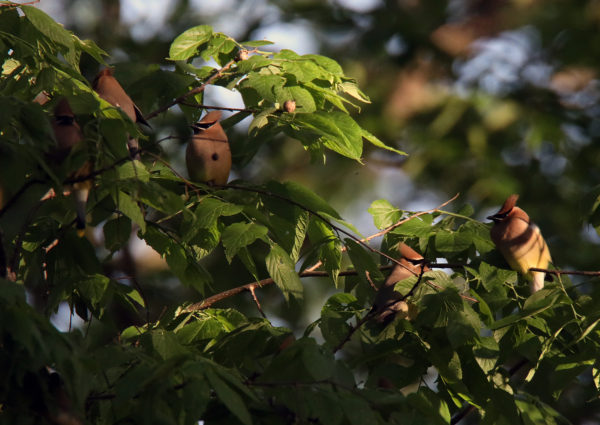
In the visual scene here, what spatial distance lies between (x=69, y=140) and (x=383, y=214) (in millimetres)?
1458

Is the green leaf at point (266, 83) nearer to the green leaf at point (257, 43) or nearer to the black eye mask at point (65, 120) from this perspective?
the green leaf at point (257, 43)

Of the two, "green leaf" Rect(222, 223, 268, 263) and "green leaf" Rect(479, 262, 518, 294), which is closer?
"green leaf" Rect(222, 223, 268, 263)

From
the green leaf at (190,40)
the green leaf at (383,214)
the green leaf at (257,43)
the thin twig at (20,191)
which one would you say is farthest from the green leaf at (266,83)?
the thin twig at (20,191)

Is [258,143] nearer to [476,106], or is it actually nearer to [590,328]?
[590,328]

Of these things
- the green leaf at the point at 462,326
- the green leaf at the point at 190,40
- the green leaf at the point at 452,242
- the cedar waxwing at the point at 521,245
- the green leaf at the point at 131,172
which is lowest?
the cedar waxwing at the point at 521,245

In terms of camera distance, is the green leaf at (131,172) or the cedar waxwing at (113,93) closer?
the green leaf at (131,172)

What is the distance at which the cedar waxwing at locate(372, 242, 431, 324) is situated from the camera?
7.50ft

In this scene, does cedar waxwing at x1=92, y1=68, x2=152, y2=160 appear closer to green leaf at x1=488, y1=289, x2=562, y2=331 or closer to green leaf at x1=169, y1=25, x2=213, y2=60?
green leaf at x1=169, y1=25, x2=213, y2=60

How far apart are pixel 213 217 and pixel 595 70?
6.49 m

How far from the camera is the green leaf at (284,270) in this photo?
6.97 ft

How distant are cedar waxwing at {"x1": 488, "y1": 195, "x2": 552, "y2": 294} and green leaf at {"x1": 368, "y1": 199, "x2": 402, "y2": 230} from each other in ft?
1.31

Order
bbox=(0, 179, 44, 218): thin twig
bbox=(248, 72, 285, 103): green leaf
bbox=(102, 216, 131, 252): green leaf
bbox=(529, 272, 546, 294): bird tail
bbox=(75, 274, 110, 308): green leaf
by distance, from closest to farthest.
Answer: bbox=(0, 179, 44, 218): thin twig
bbox=(75, 274, 110, 308): green leaf
bbox=(102, 216, 131, 252): green leaf
bbox=(248, 72, 285, 103): green leaf
bbox=(529, 272, 546, 294): bird tail

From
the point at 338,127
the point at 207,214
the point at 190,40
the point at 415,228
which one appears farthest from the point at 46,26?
the point at 415,228

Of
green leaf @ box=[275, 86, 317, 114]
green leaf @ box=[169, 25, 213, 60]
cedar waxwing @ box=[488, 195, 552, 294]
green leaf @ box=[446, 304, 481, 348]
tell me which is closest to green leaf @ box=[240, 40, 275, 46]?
green leaf @ box=[169, 25, 213, 60]
